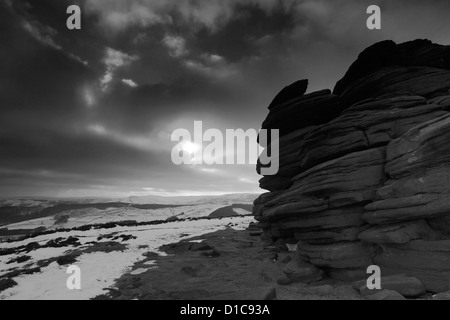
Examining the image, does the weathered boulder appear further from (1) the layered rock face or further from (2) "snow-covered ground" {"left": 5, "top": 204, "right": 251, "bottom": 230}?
(2) "snow-covered ground" {"left": 5, "top": 204, "right": 251, "bottom": 230}

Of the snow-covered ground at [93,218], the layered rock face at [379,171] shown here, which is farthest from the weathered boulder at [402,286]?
the snow-covered ground at [93,218]

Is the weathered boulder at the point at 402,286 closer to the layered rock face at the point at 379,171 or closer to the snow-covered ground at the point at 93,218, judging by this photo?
the layered rock face at the point at 379,171

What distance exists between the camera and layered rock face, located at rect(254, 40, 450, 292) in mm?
12594

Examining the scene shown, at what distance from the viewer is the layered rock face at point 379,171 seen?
12594mm

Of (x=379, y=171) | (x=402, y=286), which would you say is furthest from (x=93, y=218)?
(x=402, y=286)

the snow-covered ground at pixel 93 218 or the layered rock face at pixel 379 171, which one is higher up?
the layered rock face at pixel 379 171

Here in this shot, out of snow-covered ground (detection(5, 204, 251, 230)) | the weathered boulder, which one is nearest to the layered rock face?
the weathered boulder

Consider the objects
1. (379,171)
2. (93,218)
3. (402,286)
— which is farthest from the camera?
(93,218)

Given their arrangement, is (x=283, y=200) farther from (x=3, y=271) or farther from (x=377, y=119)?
(x=3, y=271)

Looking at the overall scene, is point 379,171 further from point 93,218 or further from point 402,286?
point 93,218

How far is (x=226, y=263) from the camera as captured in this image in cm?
2148

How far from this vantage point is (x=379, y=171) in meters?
15.6

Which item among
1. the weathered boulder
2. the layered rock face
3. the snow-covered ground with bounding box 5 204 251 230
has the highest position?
the layered rock face

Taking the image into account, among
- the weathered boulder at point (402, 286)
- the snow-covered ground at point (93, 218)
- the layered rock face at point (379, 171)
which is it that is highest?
the layered rock face at point (379, 171)
